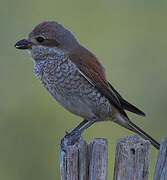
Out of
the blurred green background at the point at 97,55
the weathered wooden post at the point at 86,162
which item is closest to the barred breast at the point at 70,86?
the weathered wooden post at the point at 86,162

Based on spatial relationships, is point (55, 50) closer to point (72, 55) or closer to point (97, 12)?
point (72, 55)

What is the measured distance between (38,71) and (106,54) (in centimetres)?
247

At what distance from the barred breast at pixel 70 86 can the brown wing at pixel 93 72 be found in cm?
4

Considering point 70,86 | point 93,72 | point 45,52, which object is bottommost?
point 70,86

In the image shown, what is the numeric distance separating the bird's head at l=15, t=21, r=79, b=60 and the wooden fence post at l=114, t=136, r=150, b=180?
5.13 ft

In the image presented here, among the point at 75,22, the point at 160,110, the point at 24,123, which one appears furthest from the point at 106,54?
the point at 24,123

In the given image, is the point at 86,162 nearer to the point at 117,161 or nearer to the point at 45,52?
the point at 117,161

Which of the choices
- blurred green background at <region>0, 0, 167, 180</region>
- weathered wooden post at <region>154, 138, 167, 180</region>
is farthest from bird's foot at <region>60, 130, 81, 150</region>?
blurred green background at <region>0, 0, 167, 180</region>

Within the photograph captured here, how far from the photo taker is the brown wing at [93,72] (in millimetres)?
4441

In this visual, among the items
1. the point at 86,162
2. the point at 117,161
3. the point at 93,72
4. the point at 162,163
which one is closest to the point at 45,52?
the point at 93,72

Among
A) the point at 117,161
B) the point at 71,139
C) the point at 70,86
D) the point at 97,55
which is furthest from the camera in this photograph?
the point at 97,55

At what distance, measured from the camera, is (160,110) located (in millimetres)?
6344

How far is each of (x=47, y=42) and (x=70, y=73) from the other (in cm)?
43

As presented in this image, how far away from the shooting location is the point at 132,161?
3188 millimetres
